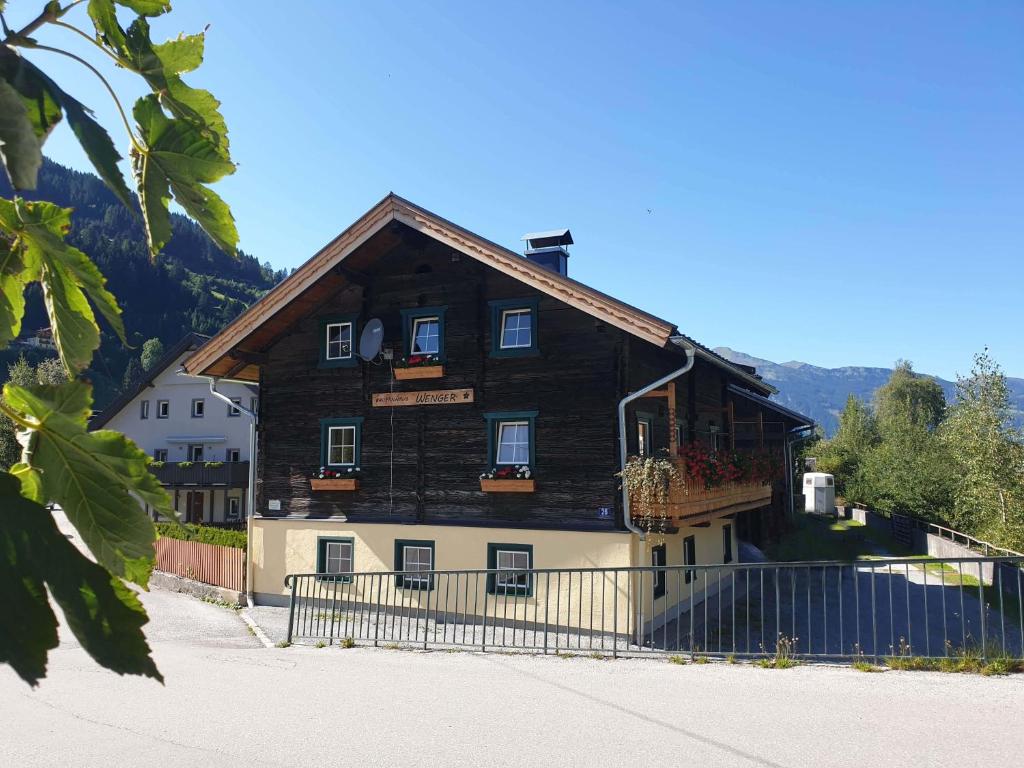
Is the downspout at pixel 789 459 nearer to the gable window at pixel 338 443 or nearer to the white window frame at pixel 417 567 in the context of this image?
the white window frame at pixel 417 567

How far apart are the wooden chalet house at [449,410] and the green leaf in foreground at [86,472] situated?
13.7 meters

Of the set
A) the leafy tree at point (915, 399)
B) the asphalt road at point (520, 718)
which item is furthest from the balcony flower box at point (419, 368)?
the leafy tree at point (915, 399)

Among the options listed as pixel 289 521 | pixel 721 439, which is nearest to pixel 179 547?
pixel 289 521

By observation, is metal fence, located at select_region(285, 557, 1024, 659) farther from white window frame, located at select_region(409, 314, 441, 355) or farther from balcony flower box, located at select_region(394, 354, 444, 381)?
white window frame, located at select_region(409, 314, 441, 355)

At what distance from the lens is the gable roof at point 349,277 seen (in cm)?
1477

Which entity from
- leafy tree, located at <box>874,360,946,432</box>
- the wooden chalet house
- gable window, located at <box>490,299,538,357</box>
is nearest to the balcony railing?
the wooden chalet house

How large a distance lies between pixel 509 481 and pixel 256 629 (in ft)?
19.6

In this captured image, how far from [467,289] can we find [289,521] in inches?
284

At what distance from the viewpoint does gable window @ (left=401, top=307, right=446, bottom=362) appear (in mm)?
17938

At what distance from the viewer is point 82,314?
1.08 m

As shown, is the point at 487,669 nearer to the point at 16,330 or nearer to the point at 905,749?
the point at 905,749

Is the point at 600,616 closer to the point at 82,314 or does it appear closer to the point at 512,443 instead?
the point at 512,443

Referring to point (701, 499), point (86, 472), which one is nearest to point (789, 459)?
point (701, 499)

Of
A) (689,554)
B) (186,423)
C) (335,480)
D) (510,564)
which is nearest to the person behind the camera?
(510,564)
